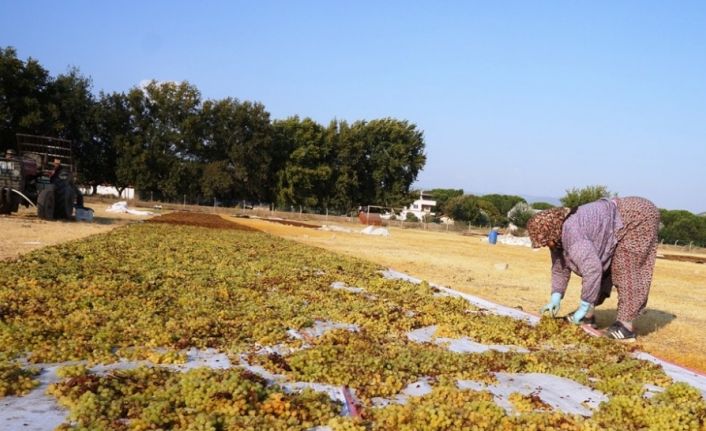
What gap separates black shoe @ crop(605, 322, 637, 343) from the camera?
7.29 metres

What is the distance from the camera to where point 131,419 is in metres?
3.54

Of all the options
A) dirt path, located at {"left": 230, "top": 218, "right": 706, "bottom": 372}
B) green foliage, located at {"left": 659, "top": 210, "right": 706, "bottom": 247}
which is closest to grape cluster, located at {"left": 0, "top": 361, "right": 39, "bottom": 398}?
dirt path, located at {"left": 230, "top": 218, "right": 706, "bottom": 372}

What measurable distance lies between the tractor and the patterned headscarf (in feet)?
60.1

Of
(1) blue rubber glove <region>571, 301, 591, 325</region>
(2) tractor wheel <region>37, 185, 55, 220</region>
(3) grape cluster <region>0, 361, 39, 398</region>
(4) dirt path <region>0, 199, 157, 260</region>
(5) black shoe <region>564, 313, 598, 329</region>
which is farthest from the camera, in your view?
(2) tractor wheel <region>37, 185, 55, 220</region>

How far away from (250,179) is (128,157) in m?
13.8

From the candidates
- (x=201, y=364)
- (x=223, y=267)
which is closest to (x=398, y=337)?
(x=201, y=364)

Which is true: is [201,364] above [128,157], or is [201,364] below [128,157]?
below

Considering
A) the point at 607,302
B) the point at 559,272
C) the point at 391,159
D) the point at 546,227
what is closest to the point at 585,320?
the point at 559,272

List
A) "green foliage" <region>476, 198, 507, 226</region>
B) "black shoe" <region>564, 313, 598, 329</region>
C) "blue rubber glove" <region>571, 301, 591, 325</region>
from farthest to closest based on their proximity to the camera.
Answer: "green foliage" <region>476, 198, 507, 226</region>, "black shoe" <region>564, 313, 598, 329</region>, "blue rubber glove" <region>571, 301, 591, 325</region>

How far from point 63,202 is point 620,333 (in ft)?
66.1

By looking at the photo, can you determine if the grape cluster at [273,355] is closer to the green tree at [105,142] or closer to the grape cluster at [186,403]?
the grape cluster at [186,403]

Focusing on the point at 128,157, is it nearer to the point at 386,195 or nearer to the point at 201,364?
the point at 386,195

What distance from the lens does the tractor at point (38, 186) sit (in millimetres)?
20641

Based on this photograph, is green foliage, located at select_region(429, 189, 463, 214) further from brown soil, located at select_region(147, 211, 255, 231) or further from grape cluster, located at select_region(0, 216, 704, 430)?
grape cluster, located at select_region(0, 216, 704, 430)
